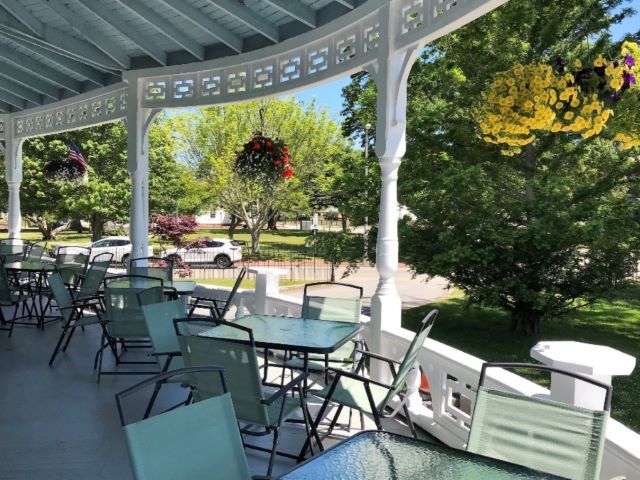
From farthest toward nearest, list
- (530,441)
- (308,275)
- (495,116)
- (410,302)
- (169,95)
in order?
(308,275)
(410,302)
(169,95)
(495,116)
(530,441)

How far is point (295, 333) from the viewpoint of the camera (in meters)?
3.53

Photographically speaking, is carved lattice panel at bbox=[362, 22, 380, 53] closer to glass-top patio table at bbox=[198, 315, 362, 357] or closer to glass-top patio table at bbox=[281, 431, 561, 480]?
glass-top patio table at bbox=[198, 315, 362, 357]

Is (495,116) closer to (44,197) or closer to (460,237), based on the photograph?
(460,237)

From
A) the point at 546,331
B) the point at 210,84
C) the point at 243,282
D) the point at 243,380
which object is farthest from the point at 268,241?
the point at 243,380

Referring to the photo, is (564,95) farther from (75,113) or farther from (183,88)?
(75,113)

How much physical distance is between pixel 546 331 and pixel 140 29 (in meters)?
8.55

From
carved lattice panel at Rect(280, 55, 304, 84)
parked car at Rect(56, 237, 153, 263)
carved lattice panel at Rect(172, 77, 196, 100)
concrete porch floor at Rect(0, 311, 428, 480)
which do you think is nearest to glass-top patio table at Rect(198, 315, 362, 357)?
concrete porch floor at Rect(0, 311, 428, 480)

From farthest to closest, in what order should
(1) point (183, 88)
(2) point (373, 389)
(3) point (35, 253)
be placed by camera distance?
(3) point (35, 253), (1) point (183, 88), (2) point (373, 389)

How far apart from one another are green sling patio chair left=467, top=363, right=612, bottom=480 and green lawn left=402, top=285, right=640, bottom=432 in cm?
621

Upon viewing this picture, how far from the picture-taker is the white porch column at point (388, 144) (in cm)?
391

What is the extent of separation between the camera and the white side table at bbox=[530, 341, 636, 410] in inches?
79.8

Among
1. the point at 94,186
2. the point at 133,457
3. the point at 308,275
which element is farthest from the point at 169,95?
the point at 94,186

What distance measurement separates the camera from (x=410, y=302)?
13.3 meters

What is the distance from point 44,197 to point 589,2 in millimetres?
17482
